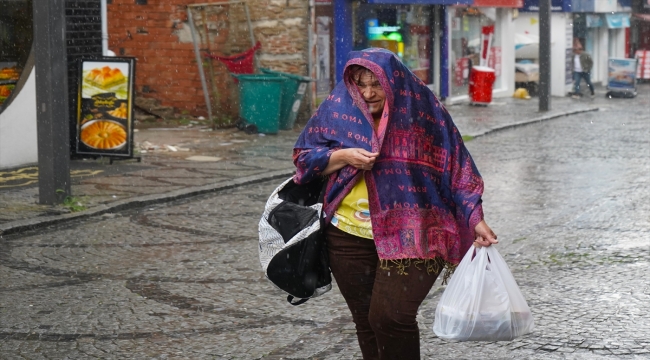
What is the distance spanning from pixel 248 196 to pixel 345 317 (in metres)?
5.19

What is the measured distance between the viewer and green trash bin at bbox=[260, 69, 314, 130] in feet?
58.7

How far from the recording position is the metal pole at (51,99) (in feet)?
31.7

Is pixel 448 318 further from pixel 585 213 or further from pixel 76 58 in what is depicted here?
pixel 76 58

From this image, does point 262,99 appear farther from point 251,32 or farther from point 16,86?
point 16,86

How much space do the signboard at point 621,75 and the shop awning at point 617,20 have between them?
8.58 meters

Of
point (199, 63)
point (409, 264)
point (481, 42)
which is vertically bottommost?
point (409, 264)

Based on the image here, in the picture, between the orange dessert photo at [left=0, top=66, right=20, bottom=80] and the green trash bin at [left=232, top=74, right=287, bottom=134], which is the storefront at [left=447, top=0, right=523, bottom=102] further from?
the orange dessert photo at [left=0, top=66, right=20, bottom=80]

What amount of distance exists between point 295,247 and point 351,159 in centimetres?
42

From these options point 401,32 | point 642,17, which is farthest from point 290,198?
point 642,17

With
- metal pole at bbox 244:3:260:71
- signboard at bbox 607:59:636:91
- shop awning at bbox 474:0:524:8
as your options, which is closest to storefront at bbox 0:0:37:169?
metal pole at bbox 244:3:260:71

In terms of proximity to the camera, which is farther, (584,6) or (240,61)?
(584,6)

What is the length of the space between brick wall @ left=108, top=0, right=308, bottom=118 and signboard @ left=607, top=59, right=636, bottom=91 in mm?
14182

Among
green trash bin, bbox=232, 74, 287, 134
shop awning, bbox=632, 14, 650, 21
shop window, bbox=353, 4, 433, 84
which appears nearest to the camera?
green trash bin, bbox=232, 74, 287, 134

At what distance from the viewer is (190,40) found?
19.4m
